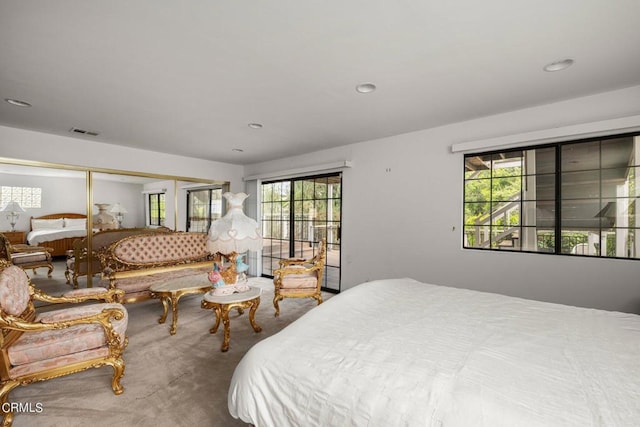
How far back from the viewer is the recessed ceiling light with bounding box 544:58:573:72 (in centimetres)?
199

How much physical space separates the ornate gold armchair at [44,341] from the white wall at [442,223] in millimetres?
3065

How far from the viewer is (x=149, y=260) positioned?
4090 millimetres

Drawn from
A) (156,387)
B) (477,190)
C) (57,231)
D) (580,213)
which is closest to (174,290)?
(156,387)

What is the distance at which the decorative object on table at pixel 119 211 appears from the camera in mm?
4332

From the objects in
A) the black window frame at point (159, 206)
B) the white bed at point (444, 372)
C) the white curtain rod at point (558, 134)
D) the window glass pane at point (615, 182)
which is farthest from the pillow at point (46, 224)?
the window glass pane at point (615, 182)

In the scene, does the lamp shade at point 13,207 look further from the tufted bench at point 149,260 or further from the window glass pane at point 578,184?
the window glass pane at point 578,184

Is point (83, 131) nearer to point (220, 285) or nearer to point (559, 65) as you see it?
point (220, 285)

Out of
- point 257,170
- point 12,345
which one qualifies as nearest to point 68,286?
point 12,345

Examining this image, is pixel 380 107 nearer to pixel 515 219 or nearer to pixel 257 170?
pixel 515 219

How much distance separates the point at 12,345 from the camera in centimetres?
170

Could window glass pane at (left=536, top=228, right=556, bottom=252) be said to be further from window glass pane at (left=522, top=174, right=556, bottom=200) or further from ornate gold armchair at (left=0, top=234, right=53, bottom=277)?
ornate gold armchair at (left=0, top=234, right=53, bottom=277)

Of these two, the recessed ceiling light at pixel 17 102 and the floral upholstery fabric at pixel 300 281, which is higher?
the recessed ceiling light at pixel 17 102

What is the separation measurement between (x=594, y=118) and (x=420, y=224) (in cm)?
194

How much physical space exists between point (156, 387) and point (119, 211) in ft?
11.4
